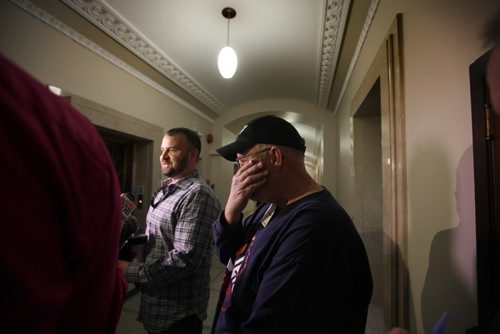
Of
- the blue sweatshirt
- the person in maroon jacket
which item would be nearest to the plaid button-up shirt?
the blue sweatshirt

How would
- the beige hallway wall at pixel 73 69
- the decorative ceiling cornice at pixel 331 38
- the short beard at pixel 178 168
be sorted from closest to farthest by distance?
1. the short beard at pixel 178 168
2. the beige hallway wall at pixel 73 69
3. the decorative ceiling cornice at pixel 331 38

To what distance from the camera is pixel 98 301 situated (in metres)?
0.43

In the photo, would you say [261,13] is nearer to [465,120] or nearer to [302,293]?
[465,120]

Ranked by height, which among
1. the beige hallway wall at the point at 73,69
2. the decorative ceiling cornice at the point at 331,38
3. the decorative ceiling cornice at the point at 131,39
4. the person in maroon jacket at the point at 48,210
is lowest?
the person in maroon jacket at the point at 48,210

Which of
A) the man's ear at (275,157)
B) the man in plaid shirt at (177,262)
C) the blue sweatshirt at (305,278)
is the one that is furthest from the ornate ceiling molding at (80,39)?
the blue sweatshirt at (305,278)

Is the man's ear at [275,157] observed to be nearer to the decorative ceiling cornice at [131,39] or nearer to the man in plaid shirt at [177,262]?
the man in plaid shirt at [177,262]

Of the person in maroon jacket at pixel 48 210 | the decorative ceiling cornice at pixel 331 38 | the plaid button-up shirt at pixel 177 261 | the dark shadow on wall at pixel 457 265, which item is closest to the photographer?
the person in maroon jacket at pixel 48 210

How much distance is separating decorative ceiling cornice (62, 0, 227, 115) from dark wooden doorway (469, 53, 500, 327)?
9.36ft

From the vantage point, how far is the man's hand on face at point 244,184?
99 cm

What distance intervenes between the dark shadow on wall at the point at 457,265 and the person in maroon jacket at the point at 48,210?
45.0 inches

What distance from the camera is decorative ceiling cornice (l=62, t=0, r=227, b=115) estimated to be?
233 cm

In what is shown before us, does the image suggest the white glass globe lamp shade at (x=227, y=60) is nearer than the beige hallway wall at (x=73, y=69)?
No

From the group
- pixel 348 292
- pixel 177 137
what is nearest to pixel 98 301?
pixel 348 292

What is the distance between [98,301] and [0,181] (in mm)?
249
